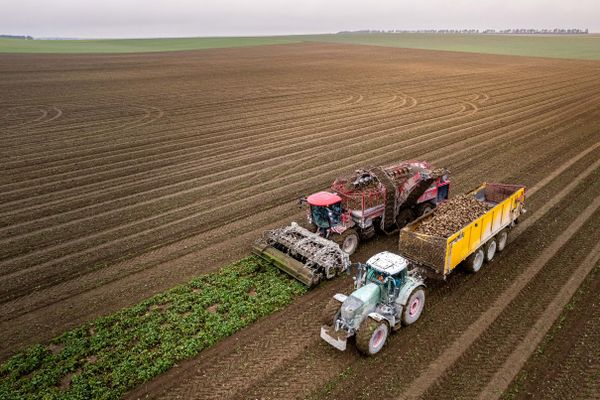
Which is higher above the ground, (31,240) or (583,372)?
(31,240)

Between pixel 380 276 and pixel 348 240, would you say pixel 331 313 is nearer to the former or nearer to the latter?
pixel 380 276

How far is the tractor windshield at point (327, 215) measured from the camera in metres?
12.5

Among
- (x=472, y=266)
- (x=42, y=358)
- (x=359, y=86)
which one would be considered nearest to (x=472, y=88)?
(x=359, y=86)

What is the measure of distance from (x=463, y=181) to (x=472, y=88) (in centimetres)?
2998

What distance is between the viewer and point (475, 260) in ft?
38.1

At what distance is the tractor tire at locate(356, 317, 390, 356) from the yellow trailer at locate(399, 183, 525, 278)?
2.45m

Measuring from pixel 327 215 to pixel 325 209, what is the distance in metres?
0.21

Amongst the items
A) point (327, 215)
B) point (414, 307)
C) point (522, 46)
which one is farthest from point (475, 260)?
point (522, 46)

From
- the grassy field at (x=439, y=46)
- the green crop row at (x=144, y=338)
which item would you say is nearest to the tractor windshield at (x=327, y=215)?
the green crop row at (x=144, y=338)

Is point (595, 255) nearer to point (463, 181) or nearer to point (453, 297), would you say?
point (453, 297)

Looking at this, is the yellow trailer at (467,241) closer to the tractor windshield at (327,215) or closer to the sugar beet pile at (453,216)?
the sugar beet pile at (453,216)

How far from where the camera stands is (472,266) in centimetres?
1156

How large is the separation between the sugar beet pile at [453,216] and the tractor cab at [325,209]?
2544 mm

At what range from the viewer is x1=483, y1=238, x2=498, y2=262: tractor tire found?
12144 mm
